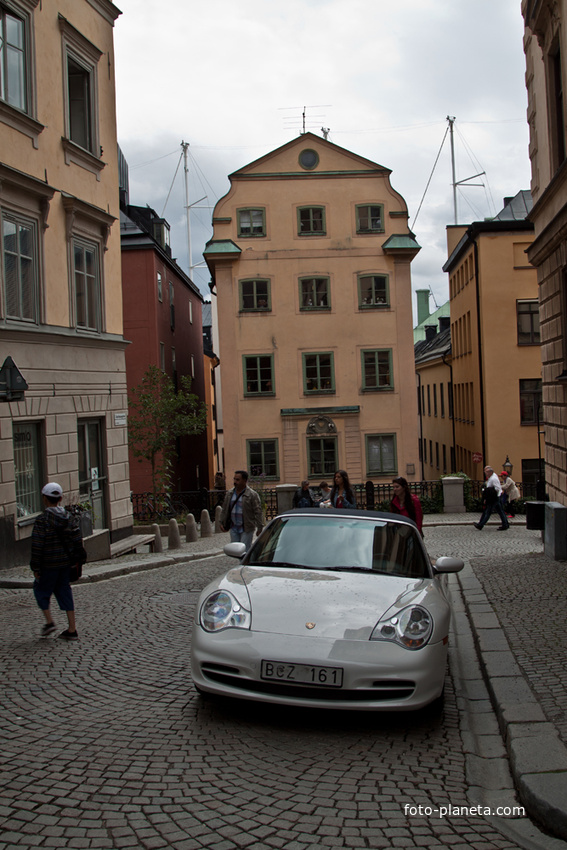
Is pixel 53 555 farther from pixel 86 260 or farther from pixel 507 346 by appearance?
pixel 507 346

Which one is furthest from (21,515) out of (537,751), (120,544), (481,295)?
(481,295)

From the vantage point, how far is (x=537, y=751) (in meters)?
4.61

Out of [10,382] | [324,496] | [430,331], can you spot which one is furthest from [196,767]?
[430,331]

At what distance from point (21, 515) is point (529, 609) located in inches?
362

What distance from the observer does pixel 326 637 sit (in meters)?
5.21

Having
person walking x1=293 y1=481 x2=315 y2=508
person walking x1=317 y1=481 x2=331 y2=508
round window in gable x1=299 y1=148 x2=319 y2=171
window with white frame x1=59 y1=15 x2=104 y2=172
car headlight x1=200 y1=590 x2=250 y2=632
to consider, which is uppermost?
round window in gable x1=299 y1=148 x2=319 y2=171

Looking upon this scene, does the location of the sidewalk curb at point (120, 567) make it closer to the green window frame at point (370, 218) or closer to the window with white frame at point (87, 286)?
the window with white frame at point (87, 286)

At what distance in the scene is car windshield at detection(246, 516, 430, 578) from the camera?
Result: 644 centimetres

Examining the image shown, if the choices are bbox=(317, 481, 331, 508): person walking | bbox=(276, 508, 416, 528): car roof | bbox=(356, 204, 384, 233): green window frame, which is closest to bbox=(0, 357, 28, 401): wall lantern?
bbox=(317, 481, 331, 508): person walking

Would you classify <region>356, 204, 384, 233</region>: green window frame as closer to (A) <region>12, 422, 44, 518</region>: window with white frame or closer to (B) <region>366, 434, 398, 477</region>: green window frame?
(B) <region>366, 434, 398, 477</region>: green window frame

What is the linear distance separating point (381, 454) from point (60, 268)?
68.8ft

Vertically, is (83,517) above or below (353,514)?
below

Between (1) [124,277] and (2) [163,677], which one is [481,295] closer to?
(1) [124,277]

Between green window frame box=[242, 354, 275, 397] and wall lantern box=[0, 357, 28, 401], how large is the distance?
2212 cm
